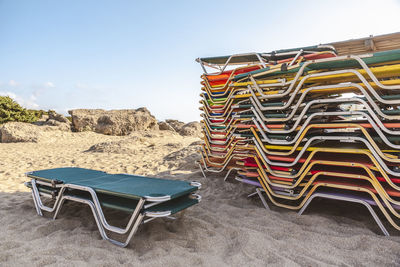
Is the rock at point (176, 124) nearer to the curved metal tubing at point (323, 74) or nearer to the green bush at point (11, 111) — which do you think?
the green bush at point (11, 111)

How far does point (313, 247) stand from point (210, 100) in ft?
11.1

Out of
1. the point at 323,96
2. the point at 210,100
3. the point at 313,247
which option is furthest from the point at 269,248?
the point at 210,100

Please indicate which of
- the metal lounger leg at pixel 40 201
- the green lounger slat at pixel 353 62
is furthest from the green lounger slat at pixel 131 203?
the green lounger slat at pixel 353 62

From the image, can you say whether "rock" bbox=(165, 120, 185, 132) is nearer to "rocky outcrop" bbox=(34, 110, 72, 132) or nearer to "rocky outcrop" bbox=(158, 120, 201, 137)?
"rocky outcrop" bbox=(158, 120, 201, 137)

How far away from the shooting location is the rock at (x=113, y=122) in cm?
1321

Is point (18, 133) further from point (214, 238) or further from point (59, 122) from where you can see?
point (214, 238)

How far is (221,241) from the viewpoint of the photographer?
250cm

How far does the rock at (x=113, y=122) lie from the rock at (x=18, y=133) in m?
2.22

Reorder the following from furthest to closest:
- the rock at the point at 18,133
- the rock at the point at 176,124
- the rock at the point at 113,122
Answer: the rock at the point at 176,124
the rock at the point at 113,122
the rock at the point at 18,133

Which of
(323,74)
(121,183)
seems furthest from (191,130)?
(323,74)

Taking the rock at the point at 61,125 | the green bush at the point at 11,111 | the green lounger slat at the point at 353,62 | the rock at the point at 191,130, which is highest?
the green bush at the point at 11,111

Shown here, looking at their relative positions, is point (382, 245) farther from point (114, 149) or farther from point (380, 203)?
point (114, 149)

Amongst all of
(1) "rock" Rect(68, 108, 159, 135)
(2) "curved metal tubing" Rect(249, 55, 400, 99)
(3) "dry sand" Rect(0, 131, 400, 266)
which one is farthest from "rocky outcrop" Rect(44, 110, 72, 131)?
(2) "curved metal tubing" Rect(249, 55, 400, 99)

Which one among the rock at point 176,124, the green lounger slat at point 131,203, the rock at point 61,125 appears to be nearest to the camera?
the green lounger slat at point 131,203
